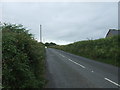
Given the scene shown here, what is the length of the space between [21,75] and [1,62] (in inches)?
49.9

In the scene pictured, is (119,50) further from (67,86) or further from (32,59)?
(32,59)

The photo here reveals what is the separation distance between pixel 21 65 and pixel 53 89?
3.33 m

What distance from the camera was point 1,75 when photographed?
18.4 feet

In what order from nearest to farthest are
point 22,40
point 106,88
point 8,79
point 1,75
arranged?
1. point 1,75
2. point 8,79
3. point 22,40
4. point 106,88

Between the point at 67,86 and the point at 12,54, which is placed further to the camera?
the point at 67,86

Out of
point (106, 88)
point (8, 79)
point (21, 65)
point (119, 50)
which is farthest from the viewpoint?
point (119, 50)

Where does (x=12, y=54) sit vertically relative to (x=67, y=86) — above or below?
above

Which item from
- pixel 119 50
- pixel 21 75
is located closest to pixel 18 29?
pixel 21 75

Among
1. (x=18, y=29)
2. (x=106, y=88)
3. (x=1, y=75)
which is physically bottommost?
(x=106, y=88)

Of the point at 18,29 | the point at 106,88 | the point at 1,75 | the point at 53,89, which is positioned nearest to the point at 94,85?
the point at 106,88

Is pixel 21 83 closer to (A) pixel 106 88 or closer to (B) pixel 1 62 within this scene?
(B) pixel 1 62

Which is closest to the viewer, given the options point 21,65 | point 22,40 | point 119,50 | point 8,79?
point 8,79

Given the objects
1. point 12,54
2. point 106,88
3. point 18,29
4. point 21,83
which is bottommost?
point 106,88

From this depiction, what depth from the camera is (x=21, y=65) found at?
671 cm
